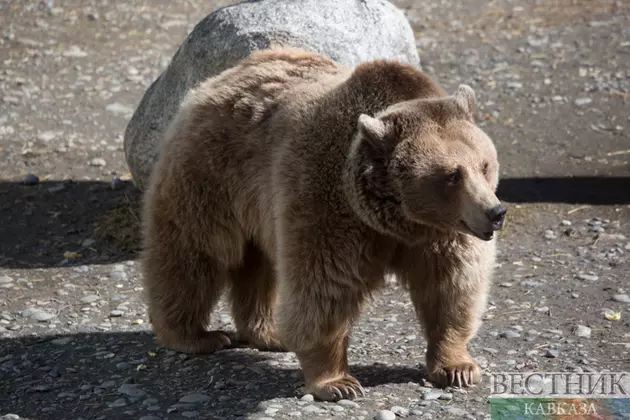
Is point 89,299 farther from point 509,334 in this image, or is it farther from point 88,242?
point 509,334

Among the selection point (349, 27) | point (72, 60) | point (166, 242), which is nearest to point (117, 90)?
point (72, 60)

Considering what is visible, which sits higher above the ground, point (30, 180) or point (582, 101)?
point (582, 101)

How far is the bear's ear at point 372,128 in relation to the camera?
14.5ft

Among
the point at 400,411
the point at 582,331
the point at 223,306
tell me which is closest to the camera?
the point at 400,411

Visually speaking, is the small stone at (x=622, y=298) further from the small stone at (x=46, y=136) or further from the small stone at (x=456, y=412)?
the small stone at (x=46, y=136)

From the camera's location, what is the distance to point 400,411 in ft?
15.5

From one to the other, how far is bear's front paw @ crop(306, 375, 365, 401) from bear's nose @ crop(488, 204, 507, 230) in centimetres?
120

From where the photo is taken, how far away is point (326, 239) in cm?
464

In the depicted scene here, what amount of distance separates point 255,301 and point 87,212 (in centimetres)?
286

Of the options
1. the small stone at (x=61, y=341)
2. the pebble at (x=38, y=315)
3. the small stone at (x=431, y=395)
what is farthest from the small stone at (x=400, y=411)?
the pebble at (x=38, y=315)

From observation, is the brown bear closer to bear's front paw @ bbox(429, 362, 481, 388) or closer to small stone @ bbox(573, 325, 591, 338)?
bear's front paw @ bbox(429, 362, 481, 388)

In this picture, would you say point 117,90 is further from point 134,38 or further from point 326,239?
point 326,239

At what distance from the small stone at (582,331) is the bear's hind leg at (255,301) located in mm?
1752

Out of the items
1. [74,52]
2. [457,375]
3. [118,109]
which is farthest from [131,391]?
[74,52]
